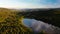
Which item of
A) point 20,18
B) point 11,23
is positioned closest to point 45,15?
point 20,18

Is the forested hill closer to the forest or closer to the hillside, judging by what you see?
the forest

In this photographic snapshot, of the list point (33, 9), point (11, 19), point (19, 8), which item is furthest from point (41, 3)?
A: point (11, 19)

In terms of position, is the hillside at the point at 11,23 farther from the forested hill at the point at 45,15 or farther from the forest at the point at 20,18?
the forested hill at the point at 45,15

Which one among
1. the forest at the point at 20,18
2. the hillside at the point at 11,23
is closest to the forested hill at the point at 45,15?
the forest at the point at 20,18

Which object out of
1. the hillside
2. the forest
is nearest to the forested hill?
the forest

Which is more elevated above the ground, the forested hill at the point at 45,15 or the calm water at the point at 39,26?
the forested hill at the point at 45,15

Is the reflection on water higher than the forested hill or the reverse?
the reverse

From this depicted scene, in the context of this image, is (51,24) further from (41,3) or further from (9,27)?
(9,27)
